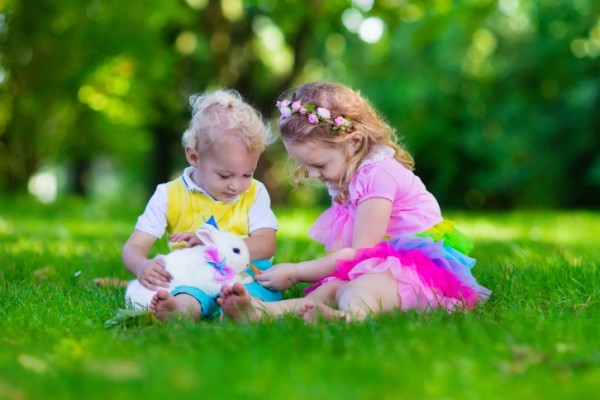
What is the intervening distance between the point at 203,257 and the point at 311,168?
71 centimetres

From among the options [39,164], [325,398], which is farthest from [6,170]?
[325,398]

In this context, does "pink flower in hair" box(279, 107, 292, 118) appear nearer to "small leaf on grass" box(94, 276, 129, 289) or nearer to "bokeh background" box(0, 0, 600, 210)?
"small leaf on grass" box(94, 276, 129, 289)

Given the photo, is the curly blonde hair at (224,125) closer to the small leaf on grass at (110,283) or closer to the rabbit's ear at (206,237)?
the rabbit's ear at (206,237)

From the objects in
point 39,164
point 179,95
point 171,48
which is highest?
point 171,48

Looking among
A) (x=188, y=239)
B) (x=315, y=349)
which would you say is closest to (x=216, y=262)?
(x=188, y=239)

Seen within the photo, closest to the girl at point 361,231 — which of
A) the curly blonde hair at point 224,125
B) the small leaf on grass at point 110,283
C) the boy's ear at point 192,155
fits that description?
the curly blonde hair at point 224,125

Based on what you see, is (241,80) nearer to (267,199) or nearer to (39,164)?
(39,164)

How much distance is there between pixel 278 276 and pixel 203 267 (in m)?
0.33

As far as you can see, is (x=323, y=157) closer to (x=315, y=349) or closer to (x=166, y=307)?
(x=166, y=307)

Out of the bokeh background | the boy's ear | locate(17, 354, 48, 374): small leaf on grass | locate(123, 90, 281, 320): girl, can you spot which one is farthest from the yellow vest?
the bokeh background

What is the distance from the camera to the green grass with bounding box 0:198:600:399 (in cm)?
199

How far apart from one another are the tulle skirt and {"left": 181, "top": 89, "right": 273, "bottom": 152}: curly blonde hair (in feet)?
2.50

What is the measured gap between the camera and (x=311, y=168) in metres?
3.74

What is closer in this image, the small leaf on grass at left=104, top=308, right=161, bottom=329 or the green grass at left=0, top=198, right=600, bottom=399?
the green grass at left=0, top=198, right=600, bottom=399
